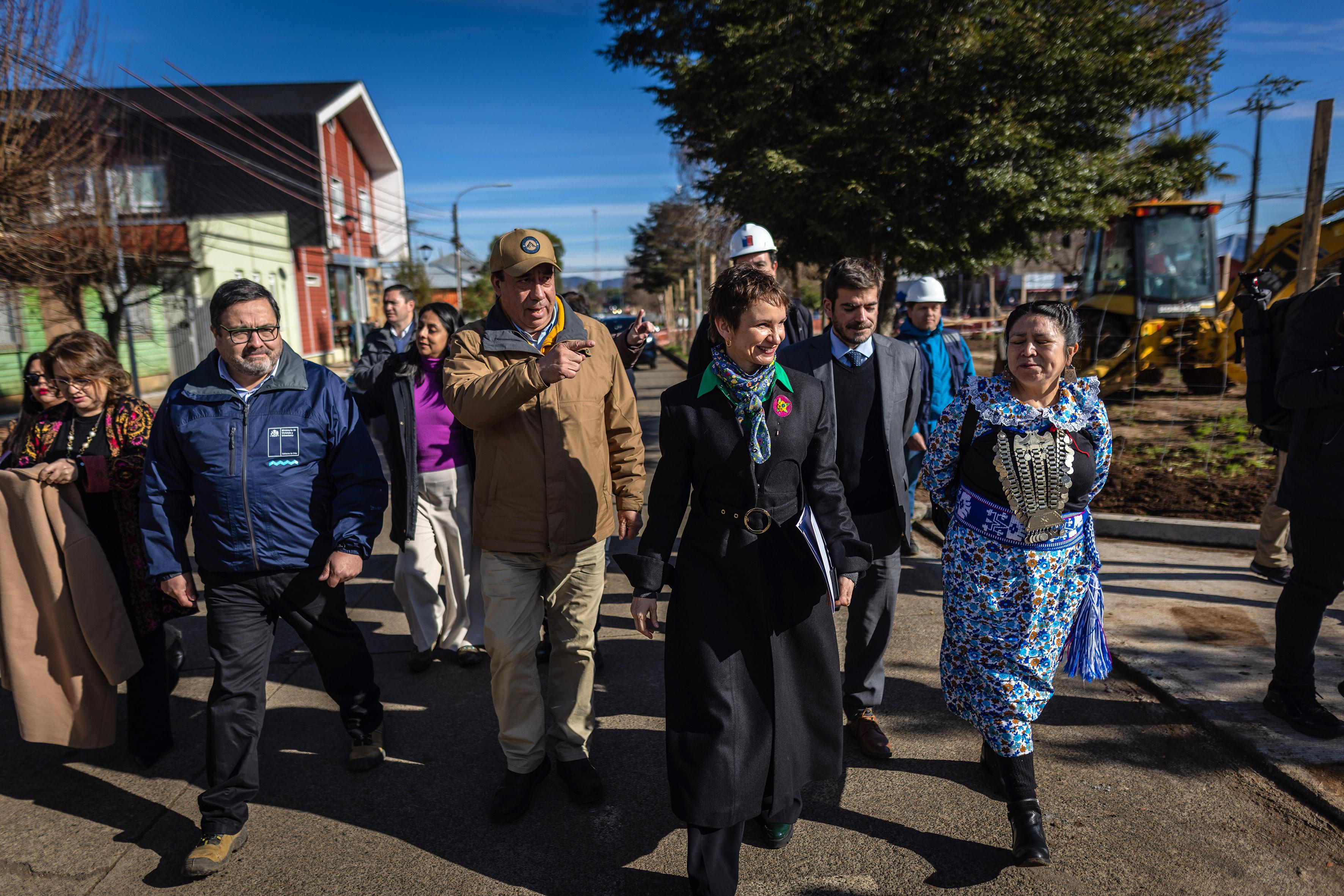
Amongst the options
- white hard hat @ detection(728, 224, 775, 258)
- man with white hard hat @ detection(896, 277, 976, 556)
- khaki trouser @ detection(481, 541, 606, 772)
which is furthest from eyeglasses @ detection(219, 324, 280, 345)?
man with white hard hat @ detection(896, 277, 976, 556)

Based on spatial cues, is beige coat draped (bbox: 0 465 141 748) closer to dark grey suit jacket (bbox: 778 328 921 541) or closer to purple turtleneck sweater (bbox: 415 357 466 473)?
purple turtleneck sweater (bbox: 415 357 466 473)

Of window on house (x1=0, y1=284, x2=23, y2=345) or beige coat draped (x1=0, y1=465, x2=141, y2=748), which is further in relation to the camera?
window on house (x1=0, y1=284, x2=23, y2=345)

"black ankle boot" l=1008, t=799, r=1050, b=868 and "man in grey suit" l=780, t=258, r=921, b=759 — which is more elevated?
"man in grey suit" l=780, t=258, r=921, b=759

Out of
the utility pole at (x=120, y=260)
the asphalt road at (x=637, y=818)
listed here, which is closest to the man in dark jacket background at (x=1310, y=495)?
the asphalt road at (x=637, y=818)

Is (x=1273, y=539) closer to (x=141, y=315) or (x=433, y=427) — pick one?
(x=433, y=427)

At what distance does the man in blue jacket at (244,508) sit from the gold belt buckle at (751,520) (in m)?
1.42

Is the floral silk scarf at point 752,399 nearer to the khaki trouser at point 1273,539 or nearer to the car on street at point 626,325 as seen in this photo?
the khaki trouser at point 1273,539

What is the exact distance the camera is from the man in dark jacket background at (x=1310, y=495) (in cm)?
340

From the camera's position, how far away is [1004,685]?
293 cm

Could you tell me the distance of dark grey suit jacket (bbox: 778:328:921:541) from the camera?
3.60 meters

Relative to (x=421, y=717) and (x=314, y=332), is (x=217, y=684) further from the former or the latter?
(x=314, y=332)

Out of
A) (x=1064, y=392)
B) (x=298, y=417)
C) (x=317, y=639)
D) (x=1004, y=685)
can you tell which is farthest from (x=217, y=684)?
(x=1064, y=392)

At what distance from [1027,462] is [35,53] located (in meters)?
13.0

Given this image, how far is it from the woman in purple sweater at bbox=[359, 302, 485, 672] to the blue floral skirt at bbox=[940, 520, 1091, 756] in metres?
2.62
